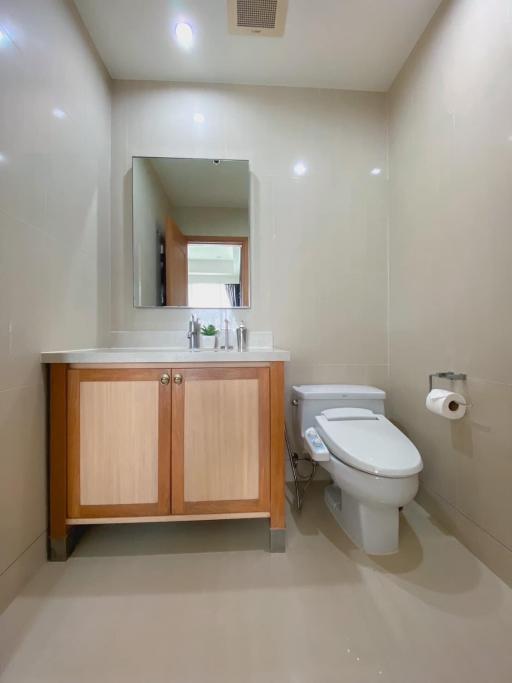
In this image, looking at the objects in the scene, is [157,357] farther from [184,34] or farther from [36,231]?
[184,34]

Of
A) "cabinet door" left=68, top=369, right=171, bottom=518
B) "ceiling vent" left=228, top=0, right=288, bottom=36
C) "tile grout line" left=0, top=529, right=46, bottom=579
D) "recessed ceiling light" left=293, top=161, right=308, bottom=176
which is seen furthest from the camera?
"recessed ceiling light" left=293, top=161, right=308, bottom=176

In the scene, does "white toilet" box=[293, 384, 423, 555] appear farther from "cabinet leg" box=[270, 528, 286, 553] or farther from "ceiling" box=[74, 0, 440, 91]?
"ceiling" box=[74, 0, 440, 91]

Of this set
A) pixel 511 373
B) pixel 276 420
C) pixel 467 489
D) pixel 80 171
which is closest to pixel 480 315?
pixel 511 373

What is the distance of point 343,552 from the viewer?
1266mm

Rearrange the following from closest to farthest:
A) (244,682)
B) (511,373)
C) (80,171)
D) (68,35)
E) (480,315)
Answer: (244,682)
(511,373)
(480,315)
(68,35)
(80,171)

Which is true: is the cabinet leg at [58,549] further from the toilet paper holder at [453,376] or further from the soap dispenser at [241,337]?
the toilet paper holder at [453,376]

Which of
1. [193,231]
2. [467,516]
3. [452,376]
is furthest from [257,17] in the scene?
[467,516]

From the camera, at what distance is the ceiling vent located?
1.35 metres

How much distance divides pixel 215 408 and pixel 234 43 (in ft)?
5.84

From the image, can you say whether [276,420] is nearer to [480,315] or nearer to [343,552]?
[343,552]

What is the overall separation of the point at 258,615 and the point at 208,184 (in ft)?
6.47

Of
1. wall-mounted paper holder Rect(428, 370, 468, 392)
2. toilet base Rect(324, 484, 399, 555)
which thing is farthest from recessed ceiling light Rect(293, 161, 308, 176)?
toilet base Rect(324, 484, 399, 555)

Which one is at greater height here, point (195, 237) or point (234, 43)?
point (234, 43)

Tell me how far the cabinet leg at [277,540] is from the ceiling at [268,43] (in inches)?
89.4
